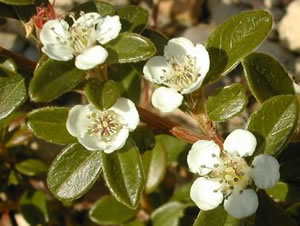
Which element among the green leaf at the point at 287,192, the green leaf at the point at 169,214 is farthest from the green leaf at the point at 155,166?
the green leaf at the point at 287,192

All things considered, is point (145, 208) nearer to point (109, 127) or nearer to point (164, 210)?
point (164, 210)

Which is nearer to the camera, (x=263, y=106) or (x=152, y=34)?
(x=263, y=106)

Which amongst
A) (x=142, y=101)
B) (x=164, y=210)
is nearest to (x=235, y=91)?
(x=164, y=210)

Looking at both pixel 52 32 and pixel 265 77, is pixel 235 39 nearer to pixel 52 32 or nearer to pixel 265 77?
pixel 265 77

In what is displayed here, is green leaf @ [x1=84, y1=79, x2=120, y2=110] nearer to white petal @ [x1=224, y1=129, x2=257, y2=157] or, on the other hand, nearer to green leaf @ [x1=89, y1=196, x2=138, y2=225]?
white petal @ [x1=224, y1=129, x2=257, y2=157]

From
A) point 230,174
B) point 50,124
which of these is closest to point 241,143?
point 230,174

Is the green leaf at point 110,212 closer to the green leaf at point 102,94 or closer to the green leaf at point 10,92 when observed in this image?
the green leaf at point 10,92
